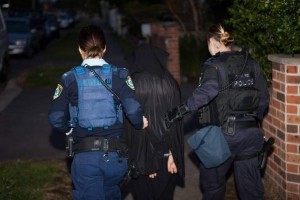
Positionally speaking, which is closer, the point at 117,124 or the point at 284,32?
the point at 117,124

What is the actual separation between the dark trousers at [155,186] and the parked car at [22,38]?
62.7ft

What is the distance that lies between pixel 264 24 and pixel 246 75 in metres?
1.42

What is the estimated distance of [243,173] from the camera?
193 inches

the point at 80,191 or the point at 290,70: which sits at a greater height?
the point at 290,70

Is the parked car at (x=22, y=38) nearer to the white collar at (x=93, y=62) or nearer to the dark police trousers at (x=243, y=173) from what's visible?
the dark police trousers at (x=243, y=173)

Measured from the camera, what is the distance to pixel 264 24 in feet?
19.6

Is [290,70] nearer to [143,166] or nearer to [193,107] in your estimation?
[193,107]

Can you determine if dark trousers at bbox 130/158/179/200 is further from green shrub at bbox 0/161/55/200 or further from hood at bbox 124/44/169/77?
green shrub at bbox 0/161/55/200

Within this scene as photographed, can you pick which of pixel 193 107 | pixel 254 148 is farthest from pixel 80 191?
pixel 254 148

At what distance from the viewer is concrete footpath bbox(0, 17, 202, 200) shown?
6387 millimetres

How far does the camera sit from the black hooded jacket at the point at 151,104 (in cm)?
464

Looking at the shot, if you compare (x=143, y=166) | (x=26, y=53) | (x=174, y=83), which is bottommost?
(x=26, y=53)

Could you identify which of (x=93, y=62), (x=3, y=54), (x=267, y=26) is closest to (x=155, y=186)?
(x=93, y=62)

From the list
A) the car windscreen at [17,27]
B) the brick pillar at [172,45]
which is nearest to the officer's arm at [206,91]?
the brick pillar at [172,45]
